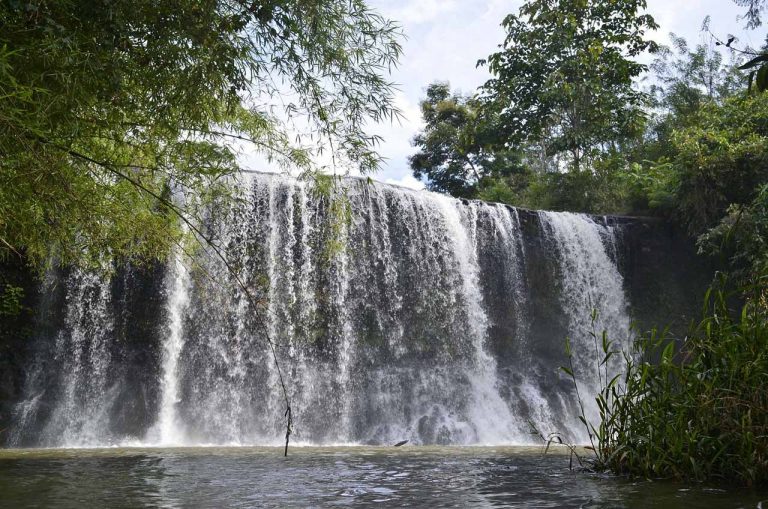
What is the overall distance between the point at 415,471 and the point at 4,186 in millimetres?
3748

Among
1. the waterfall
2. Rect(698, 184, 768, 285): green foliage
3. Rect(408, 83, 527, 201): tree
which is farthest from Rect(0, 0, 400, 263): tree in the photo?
Rect(408, 83, 527, 201): tree

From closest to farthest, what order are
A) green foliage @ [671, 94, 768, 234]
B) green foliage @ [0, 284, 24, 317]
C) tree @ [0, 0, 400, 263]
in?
1. tree @ [0, 0, 400, 263]
2. green foliage @ [0, 284, 24, 317]
3. green foliage @ [671, 94, 768, 234]

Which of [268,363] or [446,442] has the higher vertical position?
[268,363]

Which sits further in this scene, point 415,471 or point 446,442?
point 446,442

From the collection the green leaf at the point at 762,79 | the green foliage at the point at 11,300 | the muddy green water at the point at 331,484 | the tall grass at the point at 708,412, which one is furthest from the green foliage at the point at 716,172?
Result: the green leaf at the point at 762,79

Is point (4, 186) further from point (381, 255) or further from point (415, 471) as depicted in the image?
point (381, 255)

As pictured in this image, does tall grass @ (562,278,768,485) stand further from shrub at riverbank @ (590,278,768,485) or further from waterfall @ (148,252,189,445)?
waterfall @ (148,252,189,445)

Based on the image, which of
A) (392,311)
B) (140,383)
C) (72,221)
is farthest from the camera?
(392,311)

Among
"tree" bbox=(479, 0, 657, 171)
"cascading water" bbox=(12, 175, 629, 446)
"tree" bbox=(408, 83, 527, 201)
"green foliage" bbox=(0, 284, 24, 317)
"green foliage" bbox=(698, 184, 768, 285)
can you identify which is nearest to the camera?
"green foliage" bbox=(0, 284, 24, 317)

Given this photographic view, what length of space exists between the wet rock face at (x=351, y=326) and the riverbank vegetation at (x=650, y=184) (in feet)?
4.12

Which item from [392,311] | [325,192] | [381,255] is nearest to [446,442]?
[392,311]

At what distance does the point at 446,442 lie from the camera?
1141 centimetres

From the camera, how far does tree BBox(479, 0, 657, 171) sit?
62.0 feet

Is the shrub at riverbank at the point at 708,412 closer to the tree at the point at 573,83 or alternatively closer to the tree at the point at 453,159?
the tree at the point at 573,83
